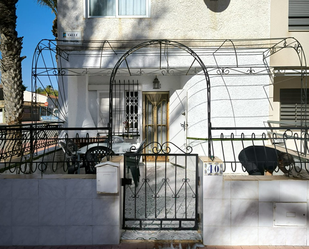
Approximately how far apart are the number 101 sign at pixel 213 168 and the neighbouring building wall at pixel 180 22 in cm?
464

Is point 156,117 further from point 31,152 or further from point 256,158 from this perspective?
point 31,152

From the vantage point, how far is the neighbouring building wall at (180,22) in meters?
7.09

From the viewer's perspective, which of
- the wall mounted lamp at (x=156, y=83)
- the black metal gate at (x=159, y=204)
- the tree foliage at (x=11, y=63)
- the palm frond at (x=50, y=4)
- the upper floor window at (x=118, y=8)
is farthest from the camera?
the palm frond at (x=50, y=4)

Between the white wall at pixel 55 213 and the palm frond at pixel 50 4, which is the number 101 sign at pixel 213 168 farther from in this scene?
the palm frond at pixel 50 4

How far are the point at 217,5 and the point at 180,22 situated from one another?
3.70 feet

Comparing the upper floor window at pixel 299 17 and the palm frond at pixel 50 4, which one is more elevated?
the palm frond at pixel 50 4

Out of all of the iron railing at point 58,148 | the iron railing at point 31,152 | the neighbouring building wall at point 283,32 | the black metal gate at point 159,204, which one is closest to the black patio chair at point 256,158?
the iron railing at point 58,148

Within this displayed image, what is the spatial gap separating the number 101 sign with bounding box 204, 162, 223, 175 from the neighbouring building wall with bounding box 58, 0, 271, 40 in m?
4.64

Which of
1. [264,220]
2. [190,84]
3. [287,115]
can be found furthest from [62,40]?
[287,115]

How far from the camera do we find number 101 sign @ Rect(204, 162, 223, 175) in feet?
11.7

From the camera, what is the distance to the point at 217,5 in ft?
23.3

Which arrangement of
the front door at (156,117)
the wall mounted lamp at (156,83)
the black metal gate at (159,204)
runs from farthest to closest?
the front door at (156,117)
the wall mounted lamp at (156,83)
the black metal gate at (159,204)

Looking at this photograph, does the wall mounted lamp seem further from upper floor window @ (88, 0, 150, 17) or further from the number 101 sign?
the number 101 sign

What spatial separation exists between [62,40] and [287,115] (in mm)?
7276
